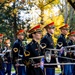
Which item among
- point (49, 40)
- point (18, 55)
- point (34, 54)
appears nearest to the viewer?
point (34, 54)

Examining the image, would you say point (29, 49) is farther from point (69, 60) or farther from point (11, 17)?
point (11, 17)

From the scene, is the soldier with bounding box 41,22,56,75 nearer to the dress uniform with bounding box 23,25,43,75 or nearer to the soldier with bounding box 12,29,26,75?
the soldier with bounding box 12,29,26,75

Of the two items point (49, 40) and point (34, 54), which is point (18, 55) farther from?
point (34, 54)

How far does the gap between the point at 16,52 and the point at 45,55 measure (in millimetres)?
2573

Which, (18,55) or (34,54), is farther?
(18,55)

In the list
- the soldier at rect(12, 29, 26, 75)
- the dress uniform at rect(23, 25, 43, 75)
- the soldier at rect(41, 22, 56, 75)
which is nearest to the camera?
the dress uniform at rect(23, 25, 43, 75)

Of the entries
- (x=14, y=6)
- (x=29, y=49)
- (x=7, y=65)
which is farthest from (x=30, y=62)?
(x=14, y=6)

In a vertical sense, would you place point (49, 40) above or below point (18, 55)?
above

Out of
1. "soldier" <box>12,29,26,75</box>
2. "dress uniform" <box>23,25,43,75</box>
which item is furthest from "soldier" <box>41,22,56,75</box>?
"dress uniform" <box>23,25,43,75</box>

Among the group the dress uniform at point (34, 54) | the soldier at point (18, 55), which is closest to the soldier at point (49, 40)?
the soldier at point (18, 55)

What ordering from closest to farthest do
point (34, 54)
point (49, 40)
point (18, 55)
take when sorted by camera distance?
point (34, 54)
point (49, 40)
point (18, 55)

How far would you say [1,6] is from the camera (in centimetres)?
2895

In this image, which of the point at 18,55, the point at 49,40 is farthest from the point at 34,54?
the point at 18,55

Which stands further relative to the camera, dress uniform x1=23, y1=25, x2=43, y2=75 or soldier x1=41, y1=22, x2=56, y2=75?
soldier x1=41, y1=22, x2=56, y2=75
